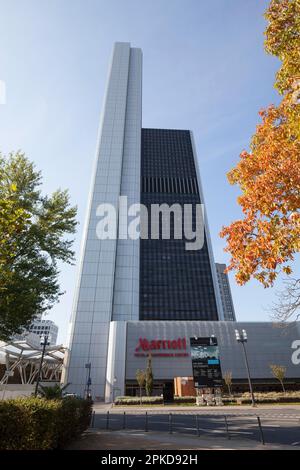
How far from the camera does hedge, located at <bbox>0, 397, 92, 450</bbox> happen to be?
7.05m

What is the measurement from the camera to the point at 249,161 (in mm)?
8289

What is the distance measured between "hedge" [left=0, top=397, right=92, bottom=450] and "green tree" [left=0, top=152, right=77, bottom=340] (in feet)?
19.8

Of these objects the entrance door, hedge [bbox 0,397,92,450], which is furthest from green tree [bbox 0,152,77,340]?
the entrance door

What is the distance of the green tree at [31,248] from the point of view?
1320 centimetres

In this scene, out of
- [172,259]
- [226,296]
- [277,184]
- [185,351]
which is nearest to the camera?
[277,184]

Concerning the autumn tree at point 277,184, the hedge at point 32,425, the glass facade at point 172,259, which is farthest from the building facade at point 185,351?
the autumn tree at point 277,184

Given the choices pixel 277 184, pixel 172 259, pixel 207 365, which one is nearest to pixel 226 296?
pixel 172 259

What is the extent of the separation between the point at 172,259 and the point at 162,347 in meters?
46.0

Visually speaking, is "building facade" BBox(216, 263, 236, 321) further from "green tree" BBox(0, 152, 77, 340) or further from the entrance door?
"green tree" BBox(0, 152, 77, 340)

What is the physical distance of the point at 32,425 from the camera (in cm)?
738

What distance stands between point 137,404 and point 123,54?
390 ft

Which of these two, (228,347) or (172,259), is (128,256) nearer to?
(172,259)

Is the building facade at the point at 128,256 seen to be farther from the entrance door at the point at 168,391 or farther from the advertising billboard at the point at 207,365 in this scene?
the advertising billboard at the point at 207,365

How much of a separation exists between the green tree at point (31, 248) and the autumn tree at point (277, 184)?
10.8 metres
